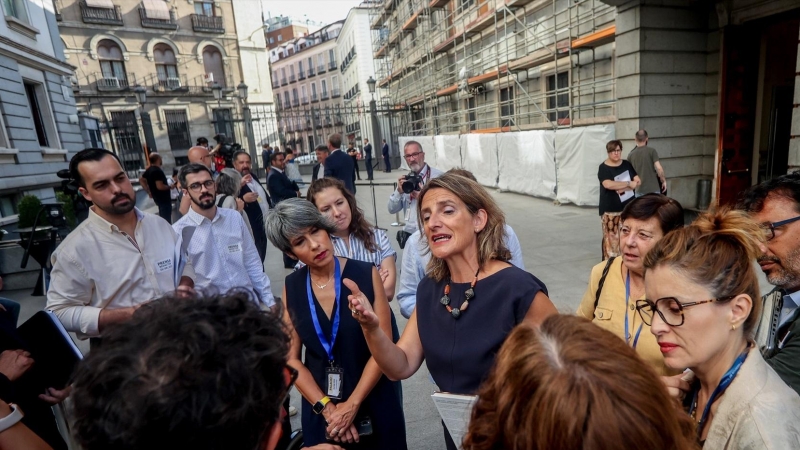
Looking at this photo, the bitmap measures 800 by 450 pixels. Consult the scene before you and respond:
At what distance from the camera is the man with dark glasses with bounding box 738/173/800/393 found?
150 cm

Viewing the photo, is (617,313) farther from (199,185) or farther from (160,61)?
(160,61)

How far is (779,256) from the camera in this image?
5.47 ft

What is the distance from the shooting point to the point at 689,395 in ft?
4.41

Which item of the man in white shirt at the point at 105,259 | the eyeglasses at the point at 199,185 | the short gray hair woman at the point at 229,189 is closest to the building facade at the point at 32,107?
the short gray hair woman at the point at 229,189

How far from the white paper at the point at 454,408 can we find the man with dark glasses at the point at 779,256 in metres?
1.04

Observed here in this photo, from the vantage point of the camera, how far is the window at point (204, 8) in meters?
29.4

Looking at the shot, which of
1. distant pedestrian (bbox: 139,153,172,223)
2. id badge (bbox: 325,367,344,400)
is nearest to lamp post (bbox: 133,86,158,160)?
distant pedestrian (bbox: 139,153,172,223)

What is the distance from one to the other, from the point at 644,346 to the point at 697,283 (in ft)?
1.93

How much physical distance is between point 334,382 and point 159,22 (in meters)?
34.5

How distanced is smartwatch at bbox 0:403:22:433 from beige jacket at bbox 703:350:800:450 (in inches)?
81.7

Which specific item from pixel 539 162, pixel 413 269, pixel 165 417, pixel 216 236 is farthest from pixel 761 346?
pixel 539 162

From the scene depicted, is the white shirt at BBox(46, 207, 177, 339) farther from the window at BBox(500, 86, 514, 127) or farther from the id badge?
the window at BBox(500, 86, 514, 127)

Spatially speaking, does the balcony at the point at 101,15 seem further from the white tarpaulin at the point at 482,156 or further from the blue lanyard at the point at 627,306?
the blue lanyard at the point at 627,306

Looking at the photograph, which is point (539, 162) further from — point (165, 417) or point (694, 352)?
point (165, 417)
